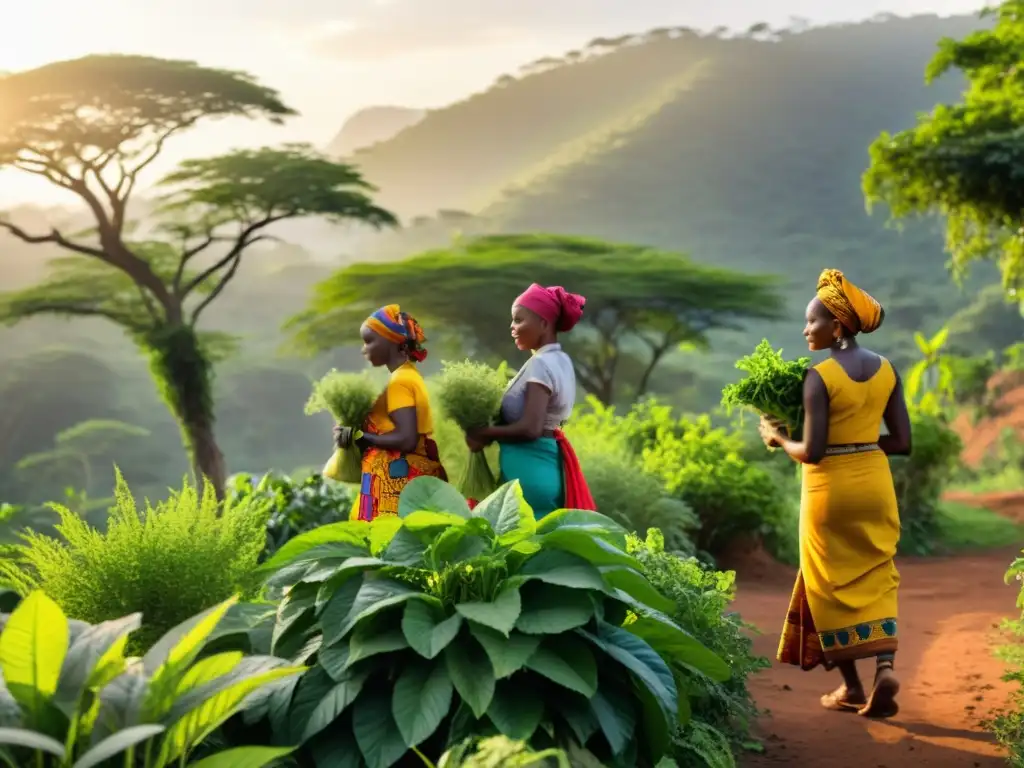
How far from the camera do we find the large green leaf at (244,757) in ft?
7.91

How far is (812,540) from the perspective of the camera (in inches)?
184

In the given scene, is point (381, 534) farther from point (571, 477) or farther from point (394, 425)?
point (394, 425)

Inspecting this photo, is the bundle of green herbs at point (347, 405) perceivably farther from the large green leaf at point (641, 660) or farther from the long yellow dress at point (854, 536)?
the large green leaf at point (641, 660)

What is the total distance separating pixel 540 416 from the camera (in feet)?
14.8

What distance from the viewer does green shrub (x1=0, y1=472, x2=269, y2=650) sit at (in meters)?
3.59

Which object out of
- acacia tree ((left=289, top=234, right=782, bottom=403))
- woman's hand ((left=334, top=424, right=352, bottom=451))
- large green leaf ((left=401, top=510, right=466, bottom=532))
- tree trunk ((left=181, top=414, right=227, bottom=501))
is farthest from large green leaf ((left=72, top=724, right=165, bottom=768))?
acacia tree ((left=289, top=234, right=782, bottom=403))

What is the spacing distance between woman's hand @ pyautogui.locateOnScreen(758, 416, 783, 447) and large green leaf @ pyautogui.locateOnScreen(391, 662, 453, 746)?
94.1 inches

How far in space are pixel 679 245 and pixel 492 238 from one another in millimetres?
44686

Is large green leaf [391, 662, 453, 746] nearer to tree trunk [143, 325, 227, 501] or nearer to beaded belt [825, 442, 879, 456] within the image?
beaded belt [825, 442, 879, 456]

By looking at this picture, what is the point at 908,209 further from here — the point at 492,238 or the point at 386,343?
the point at 492,238

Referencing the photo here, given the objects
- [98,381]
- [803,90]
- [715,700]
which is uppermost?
[803,90]

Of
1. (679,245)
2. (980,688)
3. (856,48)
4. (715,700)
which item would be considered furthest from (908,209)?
(856,48)

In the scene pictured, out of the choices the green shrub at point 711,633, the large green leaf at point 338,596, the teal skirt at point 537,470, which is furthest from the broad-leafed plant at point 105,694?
the teal skirt at point 537,470

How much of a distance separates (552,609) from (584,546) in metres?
0.20
